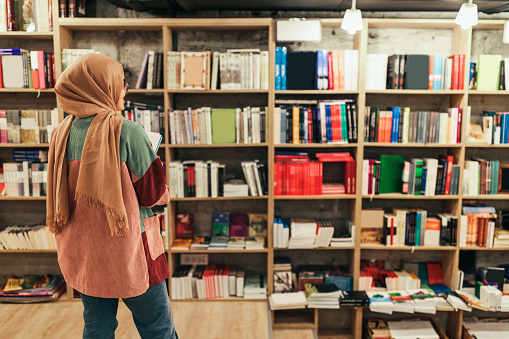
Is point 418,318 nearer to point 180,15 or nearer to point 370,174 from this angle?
point 370,174

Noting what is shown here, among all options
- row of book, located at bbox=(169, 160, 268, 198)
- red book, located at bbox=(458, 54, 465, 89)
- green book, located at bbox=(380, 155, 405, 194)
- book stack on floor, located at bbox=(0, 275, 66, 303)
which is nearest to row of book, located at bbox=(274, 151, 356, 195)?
row of book, located at bbox=(169, 160, 268, 198)

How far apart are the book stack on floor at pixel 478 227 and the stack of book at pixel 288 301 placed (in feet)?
4.45

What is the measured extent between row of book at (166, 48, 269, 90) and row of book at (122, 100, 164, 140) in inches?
9.5

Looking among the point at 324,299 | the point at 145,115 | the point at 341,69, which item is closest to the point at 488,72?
the point at 341,69

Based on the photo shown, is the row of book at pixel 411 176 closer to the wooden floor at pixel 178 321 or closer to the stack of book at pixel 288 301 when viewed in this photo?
the stack of book at pixel 288 301

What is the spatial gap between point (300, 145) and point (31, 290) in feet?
7.94

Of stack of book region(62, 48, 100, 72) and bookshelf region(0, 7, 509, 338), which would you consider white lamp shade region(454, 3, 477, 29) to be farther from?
stack of book region(62, 48, 100, 72)

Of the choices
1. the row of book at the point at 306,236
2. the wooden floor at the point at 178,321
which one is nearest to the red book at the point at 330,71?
the row of book at the point at 306,236

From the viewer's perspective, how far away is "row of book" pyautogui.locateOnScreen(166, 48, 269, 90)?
10.0 ft

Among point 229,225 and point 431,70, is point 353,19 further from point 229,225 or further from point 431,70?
point 229,225

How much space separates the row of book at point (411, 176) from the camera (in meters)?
3.15

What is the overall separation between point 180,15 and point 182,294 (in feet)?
7.51

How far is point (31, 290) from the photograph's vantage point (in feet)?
Result: 10.5

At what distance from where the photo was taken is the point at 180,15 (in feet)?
11.0
